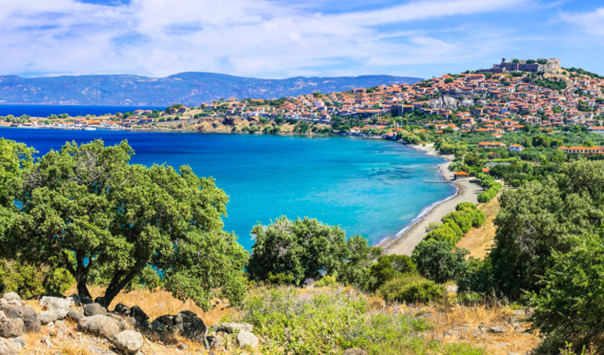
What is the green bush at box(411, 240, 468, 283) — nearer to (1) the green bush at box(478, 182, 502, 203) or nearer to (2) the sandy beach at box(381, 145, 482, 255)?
(2) the sandy beach at box(381, 145, 482, 255)

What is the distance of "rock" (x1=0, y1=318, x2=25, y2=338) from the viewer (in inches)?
250

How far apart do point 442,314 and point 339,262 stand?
1018 cm

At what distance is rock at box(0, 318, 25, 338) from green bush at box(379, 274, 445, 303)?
10057 mm

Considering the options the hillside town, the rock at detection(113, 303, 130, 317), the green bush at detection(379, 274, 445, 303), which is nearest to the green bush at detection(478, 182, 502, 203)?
the green bush at detection(379, 274, 445, 303)

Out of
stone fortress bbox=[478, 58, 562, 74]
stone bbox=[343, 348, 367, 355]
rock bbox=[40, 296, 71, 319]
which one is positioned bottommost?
stone bbox=[343, 348, 367, 355]

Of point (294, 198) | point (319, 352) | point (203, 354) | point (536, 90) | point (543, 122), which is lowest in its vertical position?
point (294, 198)

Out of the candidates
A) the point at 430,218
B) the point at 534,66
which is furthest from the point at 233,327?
the point at 534,66

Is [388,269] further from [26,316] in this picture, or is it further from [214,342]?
[26,316]

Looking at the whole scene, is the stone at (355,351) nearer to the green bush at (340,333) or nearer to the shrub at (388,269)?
the green bush at (340,333)

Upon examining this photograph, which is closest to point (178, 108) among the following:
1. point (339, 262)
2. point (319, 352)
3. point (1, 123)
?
point (1, 123)

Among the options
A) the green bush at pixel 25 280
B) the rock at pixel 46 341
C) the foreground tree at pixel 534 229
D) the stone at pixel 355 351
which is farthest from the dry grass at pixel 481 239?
the rock at pixel 46 341

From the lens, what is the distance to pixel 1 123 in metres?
156

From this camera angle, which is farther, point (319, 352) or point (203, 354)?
point (203, 354)

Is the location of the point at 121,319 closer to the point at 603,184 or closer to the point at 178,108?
the point at 603,184
